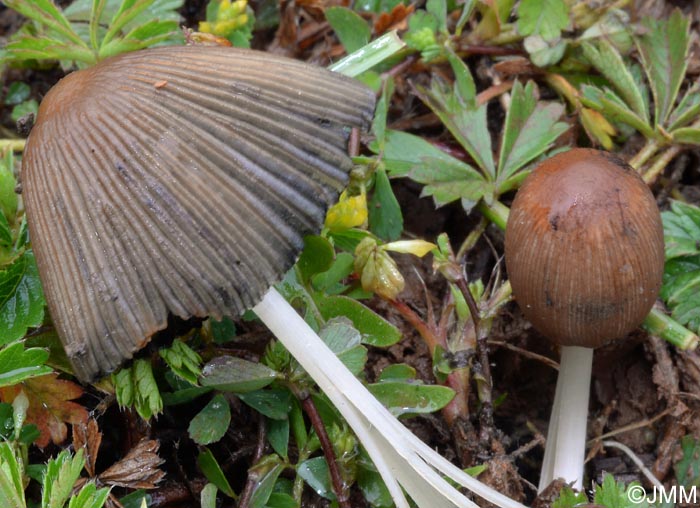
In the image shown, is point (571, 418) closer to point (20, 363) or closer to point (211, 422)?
point (211, 422)

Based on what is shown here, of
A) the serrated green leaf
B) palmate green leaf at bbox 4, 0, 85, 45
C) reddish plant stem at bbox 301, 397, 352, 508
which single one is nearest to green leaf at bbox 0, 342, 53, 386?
reddish plant stem at bbox 301, 397, 352, 508

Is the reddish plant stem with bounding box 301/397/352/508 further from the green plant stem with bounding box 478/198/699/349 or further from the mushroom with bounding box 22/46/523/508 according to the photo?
the green plant stem with bounding box 478/198/699/349

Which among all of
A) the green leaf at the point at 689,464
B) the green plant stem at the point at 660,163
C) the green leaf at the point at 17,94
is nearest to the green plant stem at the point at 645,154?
the green plant stem at the point at 660,163

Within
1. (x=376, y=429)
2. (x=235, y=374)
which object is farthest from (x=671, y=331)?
(x=235, y=374)

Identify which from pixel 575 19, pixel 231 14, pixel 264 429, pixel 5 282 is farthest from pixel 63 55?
pixel 575 19

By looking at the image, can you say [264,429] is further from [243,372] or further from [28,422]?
[28,422]

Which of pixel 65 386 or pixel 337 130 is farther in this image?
pixel 65 386
